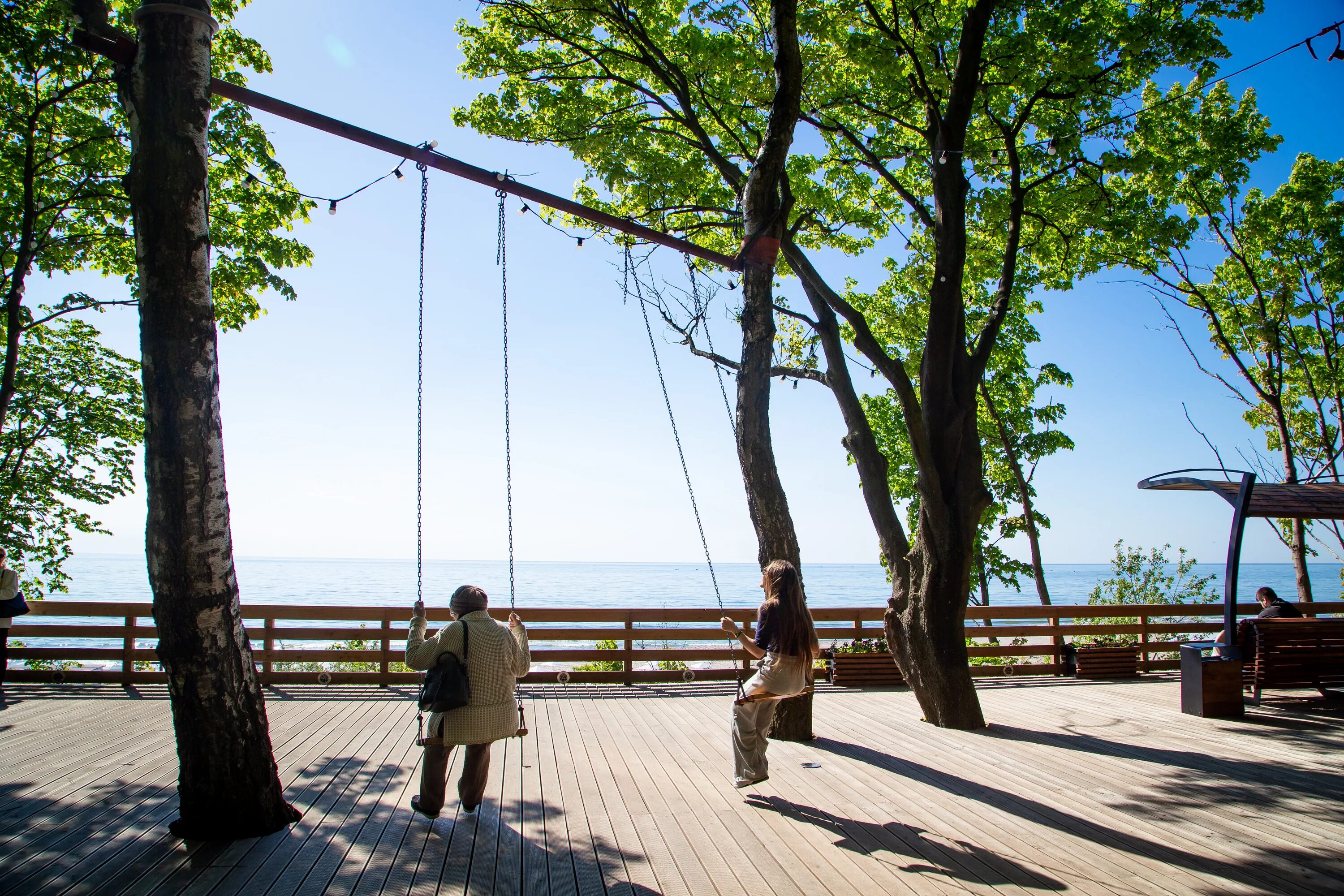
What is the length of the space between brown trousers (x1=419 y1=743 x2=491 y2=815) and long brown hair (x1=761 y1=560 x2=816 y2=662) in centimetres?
182

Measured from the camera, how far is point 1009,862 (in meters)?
3.71

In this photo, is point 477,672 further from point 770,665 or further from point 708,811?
point 770,665

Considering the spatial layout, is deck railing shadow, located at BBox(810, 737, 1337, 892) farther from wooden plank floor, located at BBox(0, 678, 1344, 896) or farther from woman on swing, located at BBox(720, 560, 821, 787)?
woman on swing, located at BBox(720, 560, 821, 787)

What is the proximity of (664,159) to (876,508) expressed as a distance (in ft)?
15.6

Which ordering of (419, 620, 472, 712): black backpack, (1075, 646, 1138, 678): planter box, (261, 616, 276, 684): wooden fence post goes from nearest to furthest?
(419, 620, 472, 712): black backpack
(261, 616, 276, 684): wooden fence post
(1075, 646, 1138, 678): planter box

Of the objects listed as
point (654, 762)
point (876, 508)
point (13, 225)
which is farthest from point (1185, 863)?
point (13, 225)

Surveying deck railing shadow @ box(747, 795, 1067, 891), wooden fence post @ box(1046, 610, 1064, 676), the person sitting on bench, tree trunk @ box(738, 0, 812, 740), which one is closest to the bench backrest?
the person sitting on bench

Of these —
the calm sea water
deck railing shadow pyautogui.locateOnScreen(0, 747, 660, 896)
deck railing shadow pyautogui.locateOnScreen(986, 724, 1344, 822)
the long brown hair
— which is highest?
the long brown hair

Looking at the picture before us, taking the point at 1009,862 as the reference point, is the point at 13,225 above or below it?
above

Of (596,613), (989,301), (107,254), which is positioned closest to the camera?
(596,613)

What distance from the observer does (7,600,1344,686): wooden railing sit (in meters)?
8.74

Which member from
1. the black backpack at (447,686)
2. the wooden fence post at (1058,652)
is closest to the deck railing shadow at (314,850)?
the black backpack at (447,686)

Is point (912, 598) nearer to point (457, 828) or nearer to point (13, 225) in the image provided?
point (457, 828)

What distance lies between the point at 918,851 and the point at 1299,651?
21.8 feet
